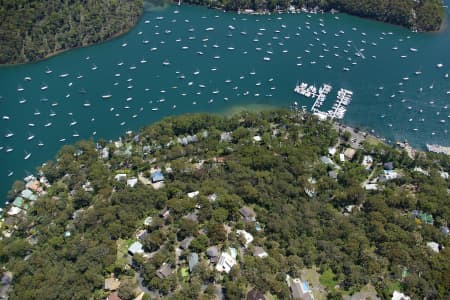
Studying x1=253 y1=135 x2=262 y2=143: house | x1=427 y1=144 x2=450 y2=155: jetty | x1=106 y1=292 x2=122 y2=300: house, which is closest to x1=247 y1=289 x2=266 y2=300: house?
x1=106 y1=292 x2=122 y2=300: house

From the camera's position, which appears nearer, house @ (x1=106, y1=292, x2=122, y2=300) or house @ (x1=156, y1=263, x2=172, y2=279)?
house @ (x1=106, y1=292, x2=122, y2=300)

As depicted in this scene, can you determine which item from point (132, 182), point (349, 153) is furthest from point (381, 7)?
point (132, 182)

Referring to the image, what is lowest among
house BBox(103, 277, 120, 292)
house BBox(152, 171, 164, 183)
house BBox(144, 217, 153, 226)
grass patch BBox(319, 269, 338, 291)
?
house BBox(103, 277, 120, 292)

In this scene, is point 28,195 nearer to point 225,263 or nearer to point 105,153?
point 105,153

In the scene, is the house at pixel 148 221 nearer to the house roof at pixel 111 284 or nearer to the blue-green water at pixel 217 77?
the house roof at pixel 111 284

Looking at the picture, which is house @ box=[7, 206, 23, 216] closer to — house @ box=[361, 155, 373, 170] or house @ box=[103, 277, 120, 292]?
house @ box=[103, 277, 120, 292]

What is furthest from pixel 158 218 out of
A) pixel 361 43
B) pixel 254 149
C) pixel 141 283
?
pixel 361 43

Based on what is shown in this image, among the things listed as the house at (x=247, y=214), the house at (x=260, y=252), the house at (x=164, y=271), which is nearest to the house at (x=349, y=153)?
the house at (x=247, y=214)
